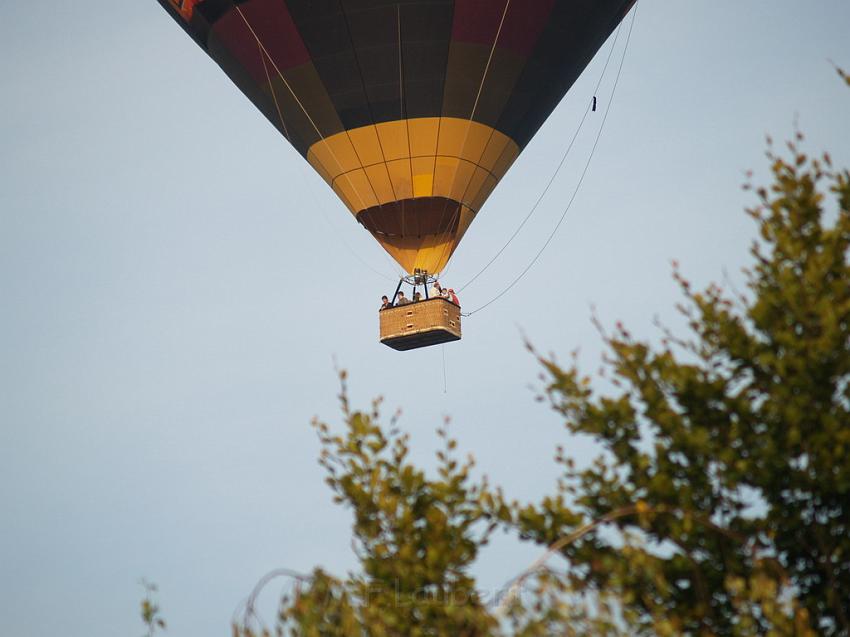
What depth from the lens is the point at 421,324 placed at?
86.6 feet

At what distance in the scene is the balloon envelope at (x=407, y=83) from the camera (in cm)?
2731

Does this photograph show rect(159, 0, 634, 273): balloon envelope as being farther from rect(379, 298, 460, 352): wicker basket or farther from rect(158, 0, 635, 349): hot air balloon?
rect(379, 298, 460, 352): wicker basket

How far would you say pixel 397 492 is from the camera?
10.4 meters

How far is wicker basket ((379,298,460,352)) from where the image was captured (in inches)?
1038

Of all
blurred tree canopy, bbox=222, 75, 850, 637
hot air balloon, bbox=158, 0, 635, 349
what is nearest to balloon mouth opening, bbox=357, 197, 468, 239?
hot air balloon, bbox=158, 0, 635, 349

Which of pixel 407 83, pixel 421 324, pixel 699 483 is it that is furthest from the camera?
pixel 407 83

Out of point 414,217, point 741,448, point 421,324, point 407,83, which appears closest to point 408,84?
point 407,83

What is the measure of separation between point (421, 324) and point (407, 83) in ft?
17.2

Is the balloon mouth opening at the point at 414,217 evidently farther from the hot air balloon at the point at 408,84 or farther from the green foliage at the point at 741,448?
the green foliage at the point at 741,448

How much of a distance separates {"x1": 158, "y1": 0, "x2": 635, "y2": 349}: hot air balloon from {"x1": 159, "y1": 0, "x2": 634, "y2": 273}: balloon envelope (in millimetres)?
27

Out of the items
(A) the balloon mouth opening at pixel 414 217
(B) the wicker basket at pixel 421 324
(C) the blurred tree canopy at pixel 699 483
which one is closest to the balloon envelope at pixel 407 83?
(A) the balloon mouth opening at pixel 414 217

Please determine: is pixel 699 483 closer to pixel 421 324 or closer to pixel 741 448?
pixel 741 448

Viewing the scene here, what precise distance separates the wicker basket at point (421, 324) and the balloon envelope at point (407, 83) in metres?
2.50

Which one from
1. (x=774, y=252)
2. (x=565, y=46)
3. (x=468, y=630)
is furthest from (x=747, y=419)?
(x=565, y=46)
